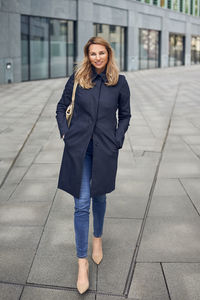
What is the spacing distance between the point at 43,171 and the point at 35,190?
0.96 metres

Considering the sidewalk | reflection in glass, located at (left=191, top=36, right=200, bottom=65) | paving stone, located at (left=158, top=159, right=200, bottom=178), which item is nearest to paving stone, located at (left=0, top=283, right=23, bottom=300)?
the sidewalk

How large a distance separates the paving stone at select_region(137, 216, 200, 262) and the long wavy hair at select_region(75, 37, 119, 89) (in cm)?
157

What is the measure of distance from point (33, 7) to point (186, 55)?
23.9 m

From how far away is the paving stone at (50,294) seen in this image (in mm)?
3115

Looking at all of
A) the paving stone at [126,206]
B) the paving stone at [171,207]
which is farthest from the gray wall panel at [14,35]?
the paving stone at [171,207]

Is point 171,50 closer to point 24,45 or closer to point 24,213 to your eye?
point 24,45

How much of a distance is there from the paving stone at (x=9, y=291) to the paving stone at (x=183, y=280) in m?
1.14

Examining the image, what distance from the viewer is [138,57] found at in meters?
33.8

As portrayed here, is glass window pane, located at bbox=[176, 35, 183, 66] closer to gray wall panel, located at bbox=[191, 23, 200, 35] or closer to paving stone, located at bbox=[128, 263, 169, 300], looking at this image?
gray wall panel, located at bbox=[191, 23, 200, 35]

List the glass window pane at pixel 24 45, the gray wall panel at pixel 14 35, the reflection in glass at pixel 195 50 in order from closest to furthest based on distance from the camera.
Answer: the gray wall panel at pixel 14 35, the glass window pane at pixel 24 45, the reflection in glass at pixel 195 50

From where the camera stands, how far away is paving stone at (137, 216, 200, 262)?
148 inches

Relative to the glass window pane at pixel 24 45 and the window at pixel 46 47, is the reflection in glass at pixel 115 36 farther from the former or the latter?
the glass window pane at pixel 24 45

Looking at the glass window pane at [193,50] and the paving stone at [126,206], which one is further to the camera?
the glass window pane at [193,50]

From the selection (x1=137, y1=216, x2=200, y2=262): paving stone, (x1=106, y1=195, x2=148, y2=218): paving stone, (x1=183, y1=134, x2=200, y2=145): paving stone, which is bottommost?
(x1=137, y1=216, x2=200, y2=262): paving stone
